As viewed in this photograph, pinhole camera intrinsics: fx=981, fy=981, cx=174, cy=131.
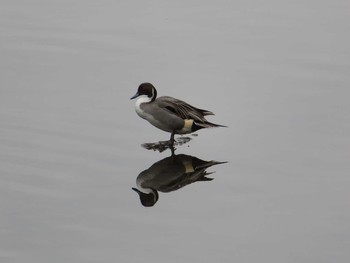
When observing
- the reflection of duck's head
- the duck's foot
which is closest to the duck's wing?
the duck's foot

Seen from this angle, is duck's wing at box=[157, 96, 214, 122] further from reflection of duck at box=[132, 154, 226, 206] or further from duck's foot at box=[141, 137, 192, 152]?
reflection of duck at box=[132, 154, 226, 206]

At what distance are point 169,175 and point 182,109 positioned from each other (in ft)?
5.04

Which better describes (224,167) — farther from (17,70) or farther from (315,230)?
(17,70)

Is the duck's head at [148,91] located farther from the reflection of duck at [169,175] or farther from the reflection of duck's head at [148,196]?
the reflection of duck's head at [148,196]

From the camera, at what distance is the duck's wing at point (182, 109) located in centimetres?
1088

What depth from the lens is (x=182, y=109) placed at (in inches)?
430

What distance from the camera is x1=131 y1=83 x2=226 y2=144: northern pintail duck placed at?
427 inches

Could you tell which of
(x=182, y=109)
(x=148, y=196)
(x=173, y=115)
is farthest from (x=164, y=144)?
(x=148, y=196)

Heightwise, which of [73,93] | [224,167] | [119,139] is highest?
[73,93]

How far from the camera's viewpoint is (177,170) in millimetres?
9742

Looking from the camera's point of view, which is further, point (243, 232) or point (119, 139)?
point (119, 139)

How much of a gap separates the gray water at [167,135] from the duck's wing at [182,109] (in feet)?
0.95

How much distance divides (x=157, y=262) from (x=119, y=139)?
3.31 metres

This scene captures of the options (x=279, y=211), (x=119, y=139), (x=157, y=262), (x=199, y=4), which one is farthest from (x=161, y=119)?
(x=199, y=4)
